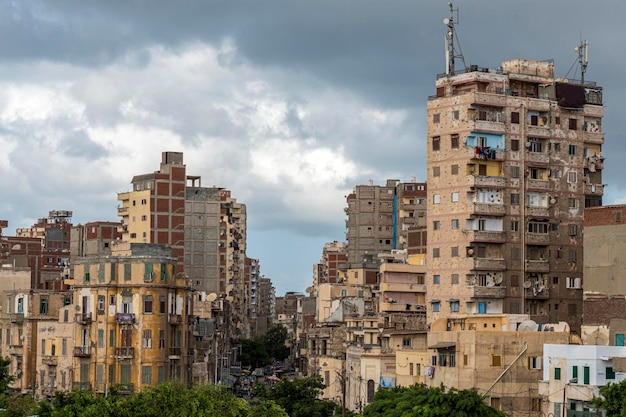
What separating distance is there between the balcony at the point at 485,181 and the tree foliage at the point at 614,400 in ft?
103

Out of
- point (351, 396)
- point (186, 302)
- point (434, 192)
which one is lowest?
point (351, 396)

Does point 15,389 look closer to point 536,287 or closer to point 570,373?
point 536,287

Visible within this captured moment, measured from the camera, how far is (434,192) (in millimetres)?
112375

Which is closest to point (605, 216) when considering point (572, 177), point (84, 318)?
point (572, 177)

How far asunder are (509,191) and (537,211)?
112 inches

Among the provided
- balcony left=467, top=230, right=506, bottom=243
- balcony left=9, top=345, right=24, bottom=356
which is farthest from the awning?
balcony left=9, top=345, right=24, bottom=356

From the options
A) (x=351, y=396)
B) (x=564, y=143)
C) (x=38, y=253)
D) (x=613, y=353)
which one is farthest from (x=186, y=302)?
(x=38, y=253)

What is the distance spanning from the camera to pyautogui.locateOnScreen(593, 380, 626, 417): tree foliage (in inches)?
3120

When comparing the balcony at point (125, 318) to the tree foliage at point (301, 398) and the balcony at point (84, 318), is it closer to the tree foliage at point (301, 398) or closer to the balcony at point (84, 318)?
the balcony at point (84, 318)

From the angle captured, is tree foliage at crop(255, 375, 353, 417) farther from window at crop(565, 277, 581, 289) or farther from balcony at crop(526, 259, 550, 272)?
window at crop(565, 277, 581, 289)

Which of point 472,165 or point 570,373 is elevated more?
point 472,165

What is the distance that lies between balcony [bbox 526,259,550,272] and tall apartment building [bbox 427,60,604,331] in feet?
0.28

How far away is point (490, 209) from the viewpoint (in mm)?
110375

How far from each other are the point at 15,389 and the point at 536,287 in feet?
158
